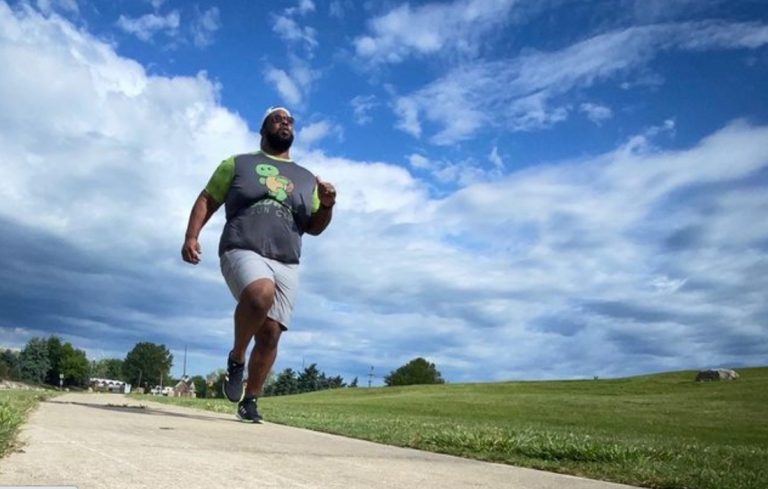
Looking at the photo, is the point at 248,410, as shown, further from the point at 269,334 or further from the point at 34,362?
the point at 34,362

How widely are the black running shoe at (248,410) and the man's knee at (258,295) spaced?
0.92m

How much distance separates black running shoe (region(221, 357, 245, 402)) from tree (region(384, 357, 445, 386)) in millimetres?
111971

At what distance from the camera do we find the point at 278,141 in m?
6.14

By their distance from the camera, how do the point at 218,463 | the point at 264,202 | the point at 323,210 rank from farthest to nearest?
the point at 323,210 → the point at 264,202 → the point at 218,463

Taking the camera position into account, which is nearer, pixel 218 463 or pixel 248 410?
pixel 218 463

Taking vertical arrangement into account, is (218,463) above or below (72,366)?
below

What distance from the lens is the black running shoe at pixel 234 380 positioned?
5.64 m

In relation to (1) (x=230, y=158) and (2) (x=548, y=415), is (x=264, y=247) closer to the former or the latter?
(1) (x=230, y=158)

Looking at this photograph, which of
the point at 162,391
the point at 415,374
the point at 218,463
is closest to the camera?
the point at 218,463

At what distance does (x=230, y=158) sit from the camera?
5.93m

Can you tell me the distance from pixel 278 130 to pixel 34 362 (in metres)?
144

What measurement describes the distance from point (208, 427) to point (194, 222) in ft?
5.73

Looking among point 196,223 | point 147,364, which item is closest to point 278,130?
point 196,223

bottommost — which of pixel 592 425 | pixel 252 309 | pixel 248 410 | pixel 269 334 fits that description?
pixel 592 425
